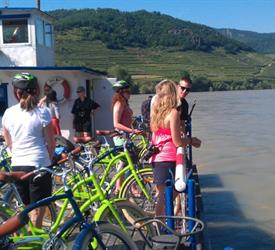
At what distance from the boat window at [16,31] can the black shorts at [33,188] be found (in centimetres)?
1265

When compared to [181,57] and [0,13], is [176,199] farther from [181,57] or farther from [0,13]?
[181,57]

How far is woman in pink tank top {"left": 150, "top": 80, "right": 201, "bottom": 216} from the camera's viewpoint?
18.1 ft

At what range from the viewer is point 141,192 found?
7.04 metres

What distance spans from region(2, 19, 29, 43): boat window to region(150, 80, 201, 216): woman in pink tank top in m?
12.2

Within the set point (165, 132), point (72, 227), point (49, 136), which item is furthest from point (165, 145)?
point (72, 227)

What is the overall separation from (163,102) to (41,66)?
487 inches

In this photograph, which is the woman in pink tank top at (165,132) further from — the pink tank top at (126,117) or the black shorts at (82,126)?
the black shorts at (82,126)

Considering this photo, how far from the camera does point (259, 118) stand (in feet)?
121

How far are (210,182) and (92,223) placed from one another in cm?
866

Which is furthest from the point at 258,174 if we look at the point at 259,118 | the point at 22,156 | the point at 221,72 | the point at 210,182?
the point at 221,72

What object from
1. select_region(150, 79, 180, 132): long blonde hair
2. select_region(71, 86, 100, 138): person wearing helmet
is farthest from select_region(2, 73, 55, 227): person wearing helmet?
select_region(71, 86, 100, 138): person wearing helmet

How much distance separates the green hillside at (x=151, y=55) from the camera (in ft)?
303

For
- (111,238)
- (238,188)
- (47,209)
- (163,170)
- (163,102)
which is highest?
(163,102)

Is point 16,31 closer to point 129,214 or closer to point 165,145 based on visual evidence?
point 165,145
